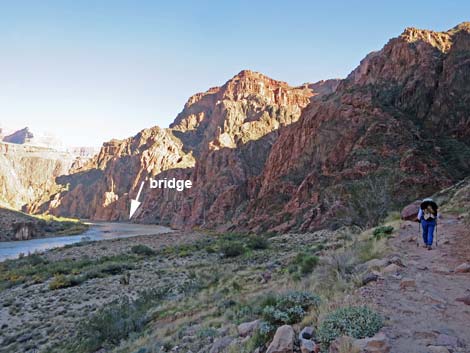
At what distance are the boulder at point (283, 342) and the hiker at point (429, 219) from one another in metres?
6.35

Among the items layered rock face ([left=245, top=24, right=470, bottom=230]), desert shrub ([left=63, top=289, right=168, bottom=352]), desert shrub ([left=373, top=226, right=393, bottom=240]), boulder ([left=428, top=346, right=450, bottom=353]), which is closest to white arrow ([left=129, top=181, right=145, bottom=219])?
layered rock face ([left=245, top=24, right=470, bottom=230])

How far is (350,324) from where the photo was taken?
4629 mm

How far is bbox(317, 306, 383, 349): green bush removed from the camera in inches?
178

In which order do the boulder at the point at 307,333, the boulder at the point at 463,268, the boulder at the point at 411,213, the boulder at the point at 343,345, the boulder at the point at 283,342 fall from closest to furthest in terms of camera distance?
the boulder at the point at 343,345
the boulder at the point at 283,342
the boulder at the point at 307,333
the boulder at the point at 463,268
the boulder at the point at 411,213

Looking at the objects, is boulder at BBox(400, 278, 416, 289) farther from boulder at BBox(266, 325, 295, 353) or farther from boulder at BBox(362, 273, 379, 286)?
boulder at BBox(266, 325, 295, 353)

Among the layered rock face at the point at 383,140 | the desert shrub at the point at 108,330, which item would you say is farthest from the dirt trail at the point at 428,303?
the layered rock face at the point at 383,140

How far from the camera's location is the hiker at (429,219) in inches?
383

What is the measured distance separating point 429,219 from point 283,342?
21.9ft

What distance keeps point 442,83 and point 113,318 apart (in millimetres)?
49377

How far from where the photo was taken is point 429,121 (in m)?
45.3

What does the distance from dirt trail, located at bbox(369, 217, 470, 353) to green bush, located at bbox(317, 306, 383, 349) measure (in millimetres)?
195

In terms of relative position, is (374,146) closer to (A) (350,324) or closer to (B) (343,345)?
(A) (350,324)

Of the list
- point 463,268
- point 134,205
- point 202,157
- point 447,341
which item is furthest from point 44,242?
point 134,205

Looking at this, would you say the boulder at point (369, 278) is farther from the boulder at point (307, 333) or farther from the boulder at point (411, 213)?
the boulder at point (411, 213)
